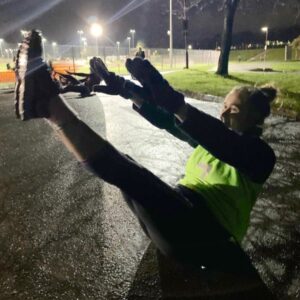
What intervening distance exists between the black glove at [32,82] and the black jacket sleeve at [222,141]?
0.73 metres

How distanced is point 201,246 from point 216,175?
0.41 metres

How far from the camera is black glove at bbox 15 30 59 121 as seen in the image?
1.91 metres

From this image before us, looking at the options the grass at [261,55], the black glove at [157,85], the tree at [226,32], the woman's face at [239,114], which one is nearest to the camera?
the black glove at [157,85]

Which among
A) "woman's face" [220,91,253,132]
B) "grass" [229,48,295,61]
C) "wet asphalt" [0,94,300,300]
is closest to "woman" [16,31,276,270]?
"woman's face" [220,91,253,132]

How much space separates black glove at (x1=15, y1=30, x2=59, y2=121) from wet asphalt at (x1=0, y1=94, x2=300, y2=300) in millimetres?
356

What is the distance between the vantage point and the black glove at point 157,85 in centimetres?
186

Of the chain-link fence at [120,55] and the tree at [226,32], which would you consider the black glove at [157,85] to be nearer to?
the tree at [226,32]

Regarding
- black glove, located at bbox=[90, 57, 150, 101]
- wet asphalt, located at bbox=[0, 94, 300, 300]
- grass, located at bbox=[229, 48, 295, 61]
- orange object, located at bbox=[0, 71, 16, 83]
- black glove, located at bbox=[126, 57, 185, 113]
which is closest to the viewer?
black glove, located at bbox=[126, 57, 185, 113]

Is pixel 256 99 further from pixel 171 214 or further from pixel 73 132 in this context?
pixel 73 132

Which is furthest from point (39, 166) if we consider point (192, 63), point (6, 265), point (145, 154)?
point (192, 63)

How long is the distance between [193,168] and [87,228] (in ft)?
4.93

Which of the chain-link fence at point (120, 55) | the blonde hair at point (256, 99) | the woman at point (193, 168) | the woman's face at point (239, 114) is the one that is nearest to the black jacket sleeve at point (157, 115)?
the woman at point (193, 168)

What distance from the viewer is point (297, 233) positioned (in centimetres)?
323

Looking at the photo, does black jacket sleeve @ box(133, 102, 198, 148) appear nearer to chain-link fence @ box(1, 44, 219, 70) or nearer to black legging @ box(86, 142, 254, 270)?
black legging @ box(86, 142, 254, 270)
